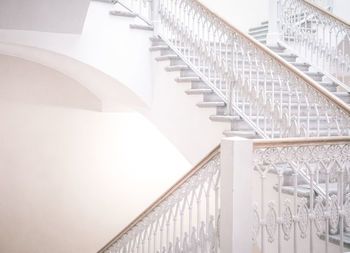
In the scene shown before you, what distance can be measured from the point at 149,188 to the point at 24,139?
294 centimetres

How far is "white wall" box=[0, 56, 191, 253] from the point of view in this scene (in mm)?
8211

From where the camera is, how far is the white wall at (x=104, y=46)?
6.27m

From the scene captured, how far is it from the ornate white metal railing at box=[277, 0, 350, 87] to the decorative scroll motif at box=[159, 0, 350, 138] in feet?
4.45

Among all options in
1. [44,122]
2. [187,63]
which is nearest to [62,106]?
[44,122]

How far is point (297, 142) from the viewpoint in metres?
3.17

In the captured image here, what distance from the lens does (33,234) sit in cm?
859

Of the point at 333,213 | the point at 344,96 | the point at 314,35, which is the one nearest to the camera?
the point at 333,213

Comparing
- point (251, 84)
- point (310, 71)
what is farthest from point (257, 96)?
point (310, 71)

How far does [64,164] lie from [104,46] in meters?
3.08

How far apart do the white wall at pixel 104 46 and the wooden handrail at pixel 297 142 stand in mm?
4193

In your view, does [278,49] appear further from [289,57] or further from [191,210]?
[191,210]

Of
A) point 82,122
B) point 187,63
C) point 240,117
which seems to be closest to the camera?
point 240,117

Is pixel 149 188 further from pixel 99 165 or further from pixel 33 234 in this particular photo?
pixel 33 234

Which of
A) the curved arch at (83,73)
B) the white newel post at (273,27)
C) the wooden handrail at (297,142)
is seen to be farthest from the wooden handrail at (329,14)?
the wooden handrail at (297,142)
